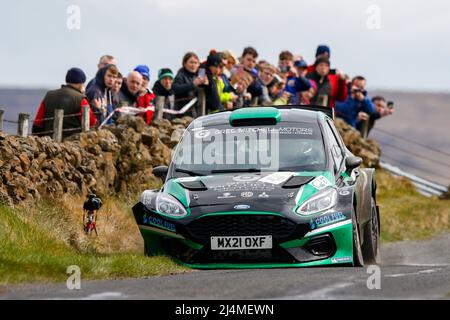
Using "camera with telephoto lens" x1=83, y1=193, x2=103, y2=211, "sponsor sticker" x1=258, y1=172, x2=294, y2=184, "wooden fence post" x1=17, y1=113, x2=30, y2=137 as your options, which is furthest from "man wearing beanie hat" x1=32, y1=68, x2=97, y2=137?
"sponsor sticker" x1=258, y1=172, x2=294, y2=184

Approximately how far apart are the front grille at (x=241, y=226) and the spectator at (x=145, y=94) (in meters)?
8.03

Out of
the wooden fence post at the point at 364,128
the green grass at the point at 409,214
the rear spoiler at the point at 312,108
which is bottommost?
the green grass at the point at 409,214

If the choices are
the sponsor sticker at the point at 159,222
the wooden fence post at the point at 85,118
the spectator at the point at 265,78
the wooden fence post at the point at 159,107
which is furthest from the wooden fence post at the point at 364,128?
the sponsor sticker at the point at 159,222

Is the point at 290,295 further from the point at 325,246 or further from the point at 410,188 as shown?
the point at 410,188

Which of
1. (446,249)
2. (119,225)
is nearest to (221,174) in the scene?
(119,225)

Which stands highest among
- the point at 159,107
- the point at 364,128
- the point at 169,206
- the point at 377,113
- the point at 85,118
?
the point at 85,118

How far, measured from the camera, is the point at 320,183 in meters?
14.1

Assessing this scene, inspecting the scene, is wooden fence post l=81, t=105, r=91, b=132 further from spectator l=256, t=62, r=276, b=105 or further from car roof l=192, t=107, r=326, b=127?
spectator l=256, t=62, r=276, b=105

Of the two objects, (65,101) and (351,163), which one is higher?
(65,101)

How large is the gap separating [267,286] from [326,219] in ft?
9.19

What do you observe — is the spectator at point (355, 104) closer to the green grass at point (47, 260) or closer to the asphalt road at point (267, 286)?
the green grass at point (47, 260)

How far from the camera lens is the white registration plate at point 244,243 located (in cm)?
1349

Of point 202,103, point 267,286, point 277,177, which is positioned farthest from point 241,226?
point 202,103

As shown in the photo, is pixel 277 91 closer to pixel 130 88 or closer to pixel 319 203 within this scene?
pixel 130 88
